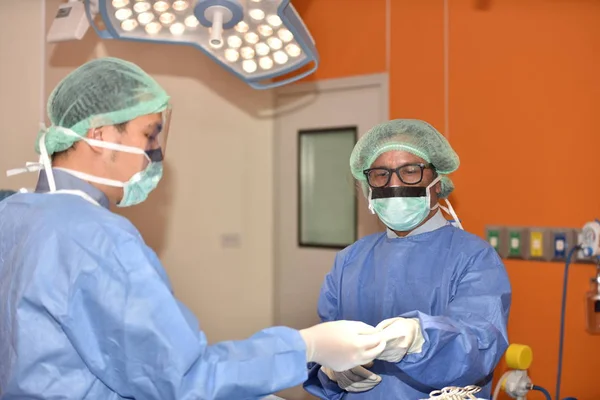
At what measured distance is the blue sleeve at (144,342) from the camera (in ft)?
3.21

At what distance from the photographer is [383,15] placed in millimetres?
2775

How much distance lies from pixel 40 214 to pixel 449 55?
1960 mm

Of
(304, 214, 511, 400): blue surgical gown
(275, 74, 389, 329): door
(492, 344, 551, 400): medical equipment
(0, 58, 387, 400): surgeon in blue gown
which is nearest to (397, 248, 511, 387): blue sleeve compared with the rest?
(304, 214, 511, 400): blue surgical gown

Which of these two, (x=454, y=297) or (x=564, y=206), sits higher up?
(x=564, y=206)

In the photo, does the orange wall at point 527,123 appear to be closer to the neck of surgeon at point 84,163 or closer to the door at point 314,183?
the door at point 314,183

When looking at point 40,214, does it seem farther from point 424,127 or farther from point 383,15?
point 383,15

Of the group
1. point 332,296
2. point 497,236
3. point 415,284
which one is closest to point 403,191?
point 415,284

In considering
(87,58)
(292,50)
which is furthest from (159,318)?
(87,58)

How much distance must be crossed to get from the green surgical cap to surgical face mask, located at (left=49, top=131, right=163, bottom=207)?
0.03m

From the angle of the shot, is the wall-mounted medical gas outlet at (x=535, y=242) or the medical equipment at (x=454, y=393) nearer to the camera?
the medical equipment at (x=454, y=393)

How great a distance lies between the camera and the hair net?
1.62 meters

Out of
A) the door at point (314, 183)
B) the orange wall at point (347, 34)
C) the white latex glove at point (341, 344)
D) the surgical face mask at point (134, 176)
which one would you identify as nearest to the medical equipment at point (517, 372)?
the white latex glove at point (341, 344)

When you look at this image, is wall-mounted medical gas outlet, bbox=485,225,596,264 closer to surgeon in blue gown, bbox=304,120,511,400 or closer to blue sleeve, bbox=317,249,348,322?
surgeon in blue gown, bbox=304,120,511,400

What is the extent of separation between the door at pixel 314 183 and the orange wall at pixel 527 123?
1.15 ft
